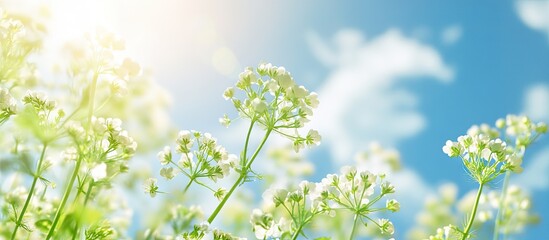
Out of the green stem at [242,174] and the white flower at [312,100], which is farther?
the white flower at [312,100]

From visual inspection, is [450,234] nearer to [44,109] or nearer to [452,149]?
[452,149]

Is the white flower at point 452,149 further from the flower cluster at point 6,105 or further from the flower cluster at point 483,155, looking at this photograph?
the flower cluster at point 6,105

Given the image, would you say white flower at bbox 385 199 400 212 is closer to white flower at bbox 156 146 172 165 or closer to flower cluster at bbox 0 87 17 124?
white flower at bbox 156 146 172 165

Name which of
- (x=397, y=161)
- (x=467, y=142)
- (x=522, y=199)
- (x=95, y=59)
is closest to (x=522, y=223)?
(x=522, y=199)

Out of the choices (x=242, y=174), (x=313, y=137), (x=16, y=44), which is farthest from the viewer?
(x=16, y=44)

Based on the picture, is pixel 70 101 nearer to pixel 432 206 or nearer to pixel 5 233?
pixel 5 233

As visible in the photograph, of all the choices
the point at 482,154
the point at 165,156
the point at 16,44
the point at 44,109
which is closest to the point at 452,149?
the point at 482,154

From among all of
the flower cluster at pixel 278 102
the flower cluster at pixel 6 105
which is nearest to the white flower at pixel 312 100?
the flower cluster at pixel 278 102

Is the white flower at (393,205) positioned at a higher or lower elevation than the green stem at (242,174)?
higher
